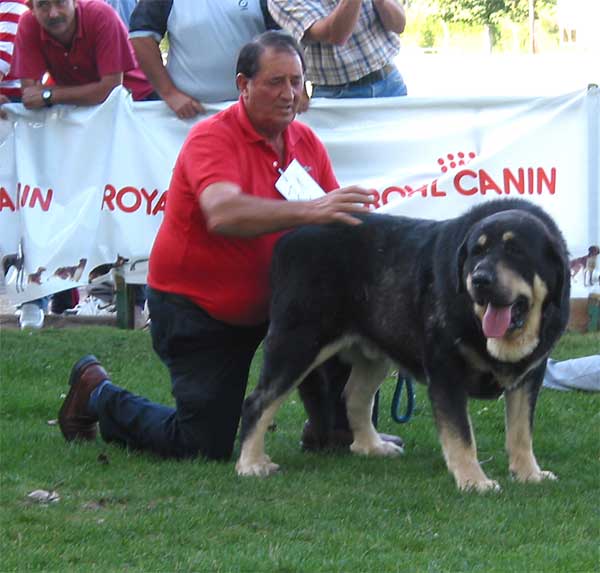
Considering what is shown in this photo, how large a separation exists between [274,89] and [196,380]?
1.33 m

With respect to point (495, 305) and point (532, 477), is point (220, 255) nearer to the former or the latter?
point (495, 305)

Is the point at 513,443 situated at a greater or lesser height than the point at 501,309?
lesser

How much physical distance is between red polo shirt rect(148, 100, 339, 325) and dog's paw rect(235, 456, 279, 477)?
628 mm

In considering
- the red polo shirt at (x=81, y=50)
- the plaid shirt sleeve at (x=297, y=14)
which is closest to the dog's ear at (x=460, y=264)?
the plaid shirt sleeve at (x=297, y=14)

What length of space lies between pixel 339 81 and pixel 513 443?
11.7 ft

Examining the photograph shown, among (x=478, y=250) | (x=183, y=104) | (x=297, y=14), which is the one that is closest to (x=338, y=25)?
(x=297, y=14)

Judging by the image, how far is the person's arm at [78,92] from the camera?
848 centimetres

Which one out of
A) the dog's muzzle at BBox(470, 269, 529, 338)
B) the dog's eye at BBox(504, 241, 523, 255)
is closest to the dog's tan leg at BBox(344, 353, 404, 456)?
the dog's muzzle at BBox(470, 269, 529, 338)

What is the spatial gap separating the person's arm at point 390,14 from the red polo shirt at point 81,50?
5.78 feet

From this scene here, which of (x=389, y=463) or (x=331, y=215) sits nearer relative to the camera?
(x=331, y=215)

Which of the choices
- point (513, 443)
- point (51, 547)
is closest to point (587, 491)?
point (513, 443)

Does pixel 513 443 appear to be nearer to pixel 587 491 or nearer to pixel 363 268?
pixel 587 491

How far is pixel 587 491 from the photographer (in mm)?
5039

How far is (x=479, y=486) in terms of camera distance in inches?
195
